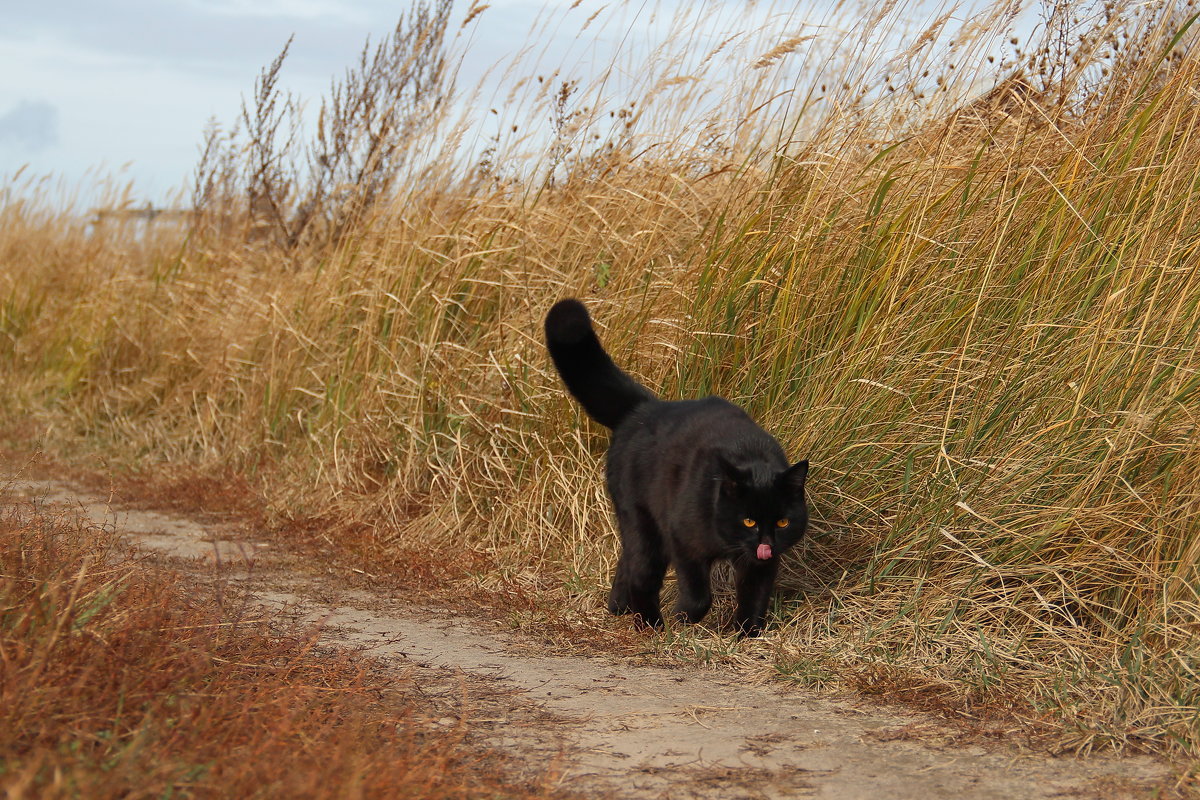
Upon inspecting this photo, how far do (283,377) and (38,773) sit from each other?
4447mm

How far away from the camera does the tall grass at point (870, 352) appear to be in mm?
3176

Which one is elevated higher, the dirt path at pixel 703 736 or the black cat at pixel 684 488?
the black cat at pixel 684 488

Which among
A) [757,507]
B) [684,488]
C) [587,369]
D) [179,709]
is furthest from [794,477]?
[179,709]

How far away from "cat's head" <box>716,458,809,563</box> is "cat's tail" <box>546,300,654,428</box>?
0.68 meters

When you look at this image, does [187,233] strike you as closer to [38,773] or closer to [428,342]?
[428,342]

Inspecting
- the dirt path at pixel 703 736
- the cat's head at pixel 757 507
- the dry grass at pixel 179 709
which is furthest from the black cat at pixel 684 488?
the dry grass at pixel 179 709

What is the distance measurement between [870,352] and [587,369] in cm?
→ 98

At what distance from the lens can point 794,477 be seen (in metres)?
3.39

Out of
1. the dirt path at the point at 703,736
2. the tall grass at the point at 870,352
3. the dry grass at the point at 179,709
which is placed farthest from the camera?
the tall grass at the point at 870,352

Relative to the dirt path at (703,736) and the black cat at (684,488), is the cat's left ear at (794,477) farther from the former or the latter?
the dirt path at (703,736)

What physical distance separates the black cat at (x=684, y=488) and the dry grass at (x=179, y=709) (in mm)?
1002

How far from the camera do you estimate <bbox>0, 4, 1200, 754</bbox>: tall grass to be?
3.18 meters

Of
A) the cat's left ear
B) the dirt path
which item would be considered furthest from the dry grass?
the cat's left ear

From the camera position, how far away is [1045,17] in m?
4.19
